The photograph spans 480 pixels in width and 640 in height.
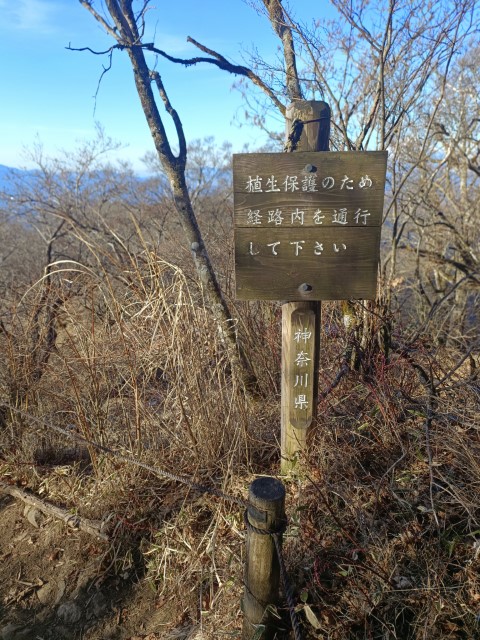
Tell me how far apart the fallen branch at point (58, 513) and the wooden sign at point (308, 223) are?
5.85ft

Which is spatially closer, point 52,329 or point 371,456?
point 371,456

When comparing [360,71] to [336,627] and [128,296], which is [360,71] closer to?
[128,296]

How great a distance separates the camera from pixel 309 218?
184cm

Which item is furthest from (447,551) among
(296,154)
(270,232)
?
(296,154)

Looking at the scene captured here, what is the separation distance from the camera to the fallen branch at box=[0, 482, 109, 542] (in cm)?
→ 247

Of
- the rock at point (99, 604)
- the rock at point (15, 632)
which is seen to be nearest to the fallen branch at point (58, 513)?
the rock at point (99, 604)

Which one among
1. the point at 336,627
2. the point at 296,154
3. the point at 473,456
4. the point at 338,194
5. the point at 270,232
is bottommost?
the point at 336,627

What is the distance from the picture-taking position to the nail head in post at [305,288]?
192cm

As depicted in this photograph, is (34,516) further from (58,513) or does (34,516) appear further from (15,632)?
(15,632)

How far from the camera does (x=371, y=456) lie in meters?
2.35

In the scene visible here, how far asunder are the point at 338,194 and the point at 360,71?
2.94 meters

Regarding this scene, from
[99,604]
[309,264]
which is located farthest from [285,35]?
[99,604]

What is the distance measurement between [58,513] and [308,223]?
2.48 metres

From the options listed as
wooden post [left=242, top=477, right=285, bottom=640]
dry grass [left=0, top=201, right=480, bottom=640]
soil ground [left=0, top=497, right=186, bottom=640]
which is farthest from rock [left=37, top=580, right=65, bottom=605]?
wooden post [left=242, top=477, right=285, bottom=640]
